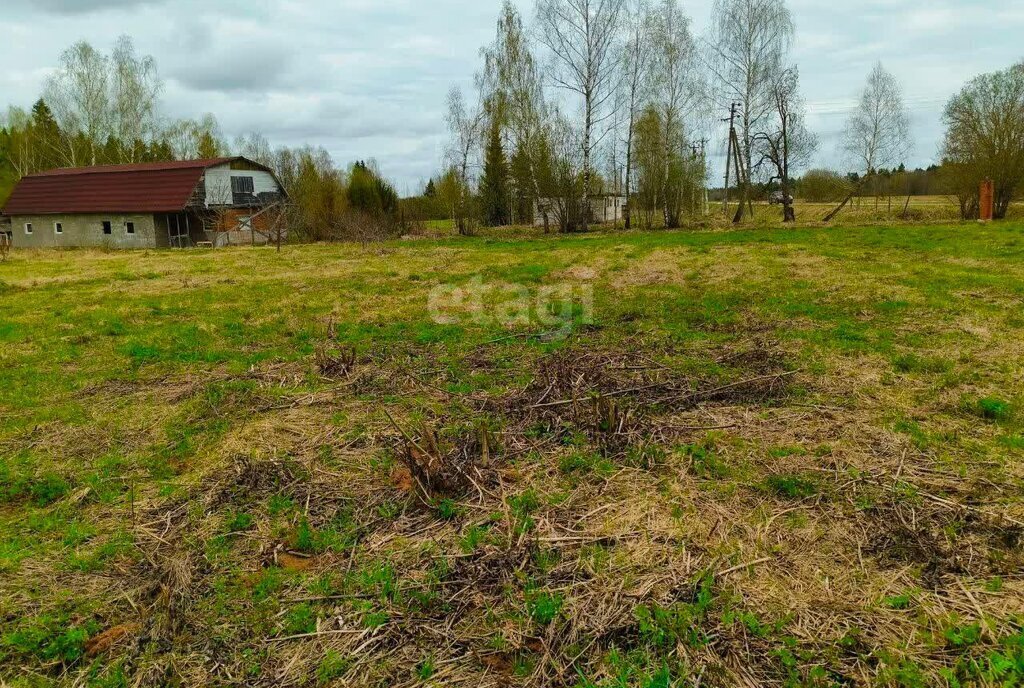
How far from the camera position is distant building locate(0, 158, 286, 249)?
30.9 m

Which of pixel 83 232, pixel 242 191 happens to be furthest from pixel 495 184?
pixel 83 232

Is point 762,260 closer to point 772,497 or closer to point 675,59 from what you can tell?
point 772,497

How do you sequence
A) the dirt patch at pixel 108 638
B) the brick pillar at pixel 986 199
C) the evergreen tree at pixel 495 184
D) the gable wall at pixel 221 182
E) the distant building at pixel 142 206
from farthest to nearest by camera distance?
the gable wall at pixel 221 182, the distant building at pixel 142 206, the evergreen tree at pixel 495 184, the brick pillar at pixel 986 199, the dirt patch at pixel 108 638

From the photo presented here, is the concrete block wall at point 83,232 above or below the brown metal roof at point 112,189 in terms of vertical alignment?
below

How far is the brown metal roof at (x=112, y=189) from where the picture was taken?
30734 mm

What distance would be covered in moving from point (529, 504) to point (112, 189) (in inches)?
1435

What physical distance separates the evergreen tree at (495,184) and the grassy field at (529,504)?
945 inches

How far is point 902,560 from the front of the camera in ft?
9.95

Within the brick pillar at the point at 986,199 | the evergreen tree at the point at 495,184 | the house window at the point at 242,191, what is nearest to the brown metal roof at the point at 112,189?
the house window at the point at 242,191

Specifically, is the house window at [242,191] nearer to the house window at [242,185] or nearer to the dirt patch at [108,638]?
the house window at [242,185]

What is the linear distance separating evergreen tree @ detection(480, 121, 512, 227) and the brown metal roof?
13911mm

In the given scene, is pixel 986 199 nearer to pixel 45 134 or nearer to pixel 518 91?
pixel 518 91

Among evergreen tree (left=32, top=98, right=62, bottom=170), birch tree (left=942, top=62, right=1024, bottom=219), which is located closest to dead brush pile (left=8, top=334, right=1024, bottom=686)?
birch tree (left=942, top=62, right=1024, bottom=219)

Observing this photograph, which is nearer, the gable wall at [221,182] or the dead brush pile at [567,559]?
the dead brush pile at [567,559]
